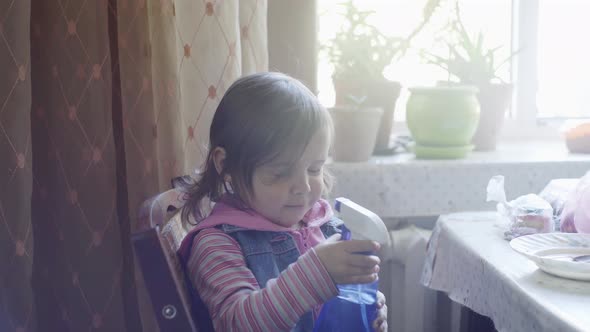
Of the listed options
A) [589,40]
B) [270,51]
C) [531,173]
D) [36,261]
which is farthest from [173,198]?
[589,40]

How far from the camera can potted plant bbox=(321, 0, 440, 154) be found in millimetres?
1584

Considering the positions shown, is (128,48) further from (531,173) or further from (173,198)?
(531,173)

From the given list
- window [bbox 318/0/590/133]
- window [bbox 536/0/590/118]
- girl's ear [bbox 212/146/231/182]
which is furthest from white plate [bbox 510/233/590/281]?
window [bbox 536/0/590/118]

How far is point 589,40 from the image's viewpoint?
191 cm

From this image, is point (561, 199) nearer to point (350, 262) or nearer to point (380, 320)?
point (380, 320)

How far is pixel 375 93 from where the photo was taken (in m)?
1.60

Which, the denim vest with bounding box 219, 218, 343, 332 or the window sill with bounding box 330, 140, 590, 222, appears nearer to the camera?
the denim vest with bounding box 219, 218, 343, 332

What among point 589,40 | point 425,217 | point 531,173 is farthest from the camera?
point 589,40

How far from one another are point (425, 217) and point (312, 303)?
947mm

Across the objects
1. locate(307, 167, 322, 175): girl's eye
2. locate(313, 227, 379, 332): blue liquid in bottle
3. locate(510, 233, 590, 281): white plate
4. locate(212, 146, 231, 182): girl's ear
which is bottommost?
locate(313, 227, 379, 332): blue liquid in bottle

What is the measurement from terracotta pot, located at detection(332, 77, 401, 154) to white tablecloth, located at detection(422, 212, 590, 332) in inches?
17.2

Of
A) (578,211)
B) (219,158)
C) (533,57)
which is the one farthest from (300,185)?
(533,57)

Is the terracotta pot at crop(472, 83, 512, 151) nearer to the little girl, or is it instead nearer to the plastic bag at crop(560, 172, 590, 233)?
the plastic bag at crop(560, 172, 590, 233)

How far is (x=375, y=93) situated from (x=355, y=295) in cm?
90
